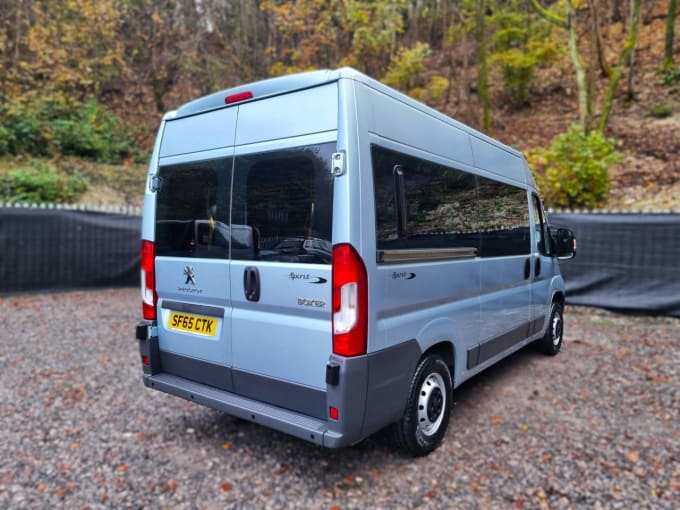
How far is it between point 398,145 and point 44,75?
16.3m

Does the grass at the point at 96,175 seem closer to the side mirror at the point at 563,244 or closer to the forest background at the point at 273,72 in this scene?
the forest background at the point at 273,72

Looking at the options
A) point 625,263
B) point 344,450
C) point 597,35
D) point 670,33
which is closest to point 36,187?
point 344,450

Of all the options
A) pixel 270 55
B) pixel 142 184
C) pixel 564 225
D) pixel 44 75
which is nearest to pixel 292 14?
pixel 270 55

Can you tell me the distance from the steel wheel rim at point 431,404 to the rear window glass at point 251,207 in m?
1.26

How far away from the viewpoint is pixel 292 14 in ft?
45.6

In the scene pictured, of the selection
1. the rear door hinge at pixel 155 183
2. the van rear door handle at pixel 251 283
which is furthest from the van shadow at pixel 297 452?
the rear door hinge at pixel 155 183

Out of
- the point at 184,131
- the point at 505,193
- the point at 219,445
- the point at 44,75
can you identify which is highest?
the point at 44,75

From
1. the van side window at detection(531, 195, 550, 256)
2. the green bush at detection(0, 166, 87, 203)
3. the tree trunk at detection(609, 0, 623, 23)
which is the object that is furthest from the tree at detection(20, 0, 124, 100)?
the tree trunk at detection(609, 0, 623, 23)

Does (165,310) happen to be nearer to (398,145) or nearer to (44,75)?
(398,145)

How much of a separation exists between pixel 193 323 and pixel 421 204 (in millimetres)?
1803

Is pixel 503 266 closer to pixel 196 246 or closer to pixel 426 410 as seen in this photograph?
pixel 426 410

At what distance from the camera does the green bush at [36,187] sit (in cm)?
1131

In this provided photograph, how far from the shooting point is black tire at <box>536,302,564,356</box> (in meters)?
5.32

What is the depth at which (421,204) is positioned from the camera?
3.02 meters
